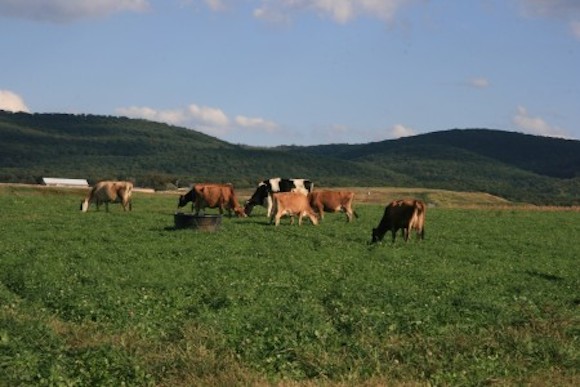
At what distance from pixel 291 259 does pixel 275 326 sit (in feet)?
26.9

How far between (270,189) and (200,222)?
14.2 meters

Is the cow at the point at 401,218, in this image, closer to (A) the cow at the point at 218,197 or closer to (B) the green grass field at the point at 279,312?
(B) the green grass field at the point at 279,312

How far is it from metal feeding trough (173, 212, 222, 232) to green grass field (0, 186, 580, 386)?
1565 millimetres

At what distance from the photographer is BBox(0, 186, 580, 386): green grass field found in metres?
10.1

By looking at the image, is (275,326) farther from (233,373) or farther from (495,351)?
(495,351)

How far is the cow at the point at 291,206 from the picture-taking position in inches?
1284

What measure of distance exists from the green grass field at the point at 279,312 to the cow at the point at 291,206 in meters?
6.83

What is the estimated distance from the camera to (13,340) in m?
10.8

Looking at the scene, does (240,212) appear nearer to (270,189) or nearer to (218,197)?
(218,197)

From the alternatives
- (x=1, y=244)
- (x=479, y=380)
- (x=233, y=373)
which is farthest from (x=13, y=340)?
(x=1, y=244)

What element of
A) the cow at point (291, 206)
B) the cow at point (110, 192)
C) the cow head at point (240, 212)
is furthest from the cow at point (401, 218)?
the cow at point (110, 192)

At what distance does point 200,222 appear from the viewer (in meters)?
27.4

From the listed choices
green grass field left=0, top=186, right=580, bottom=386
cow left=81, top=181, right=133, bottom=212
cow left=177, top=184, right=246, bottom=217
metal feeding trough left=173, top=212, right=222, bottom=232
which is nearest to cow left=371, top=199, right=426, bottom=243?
green grass field left=0, top=186, right=580, bottom=386

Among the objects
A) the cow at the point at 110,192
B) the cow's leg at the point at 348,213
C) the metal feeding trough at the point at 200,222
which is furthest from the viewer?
the cow at the point at 110,192
